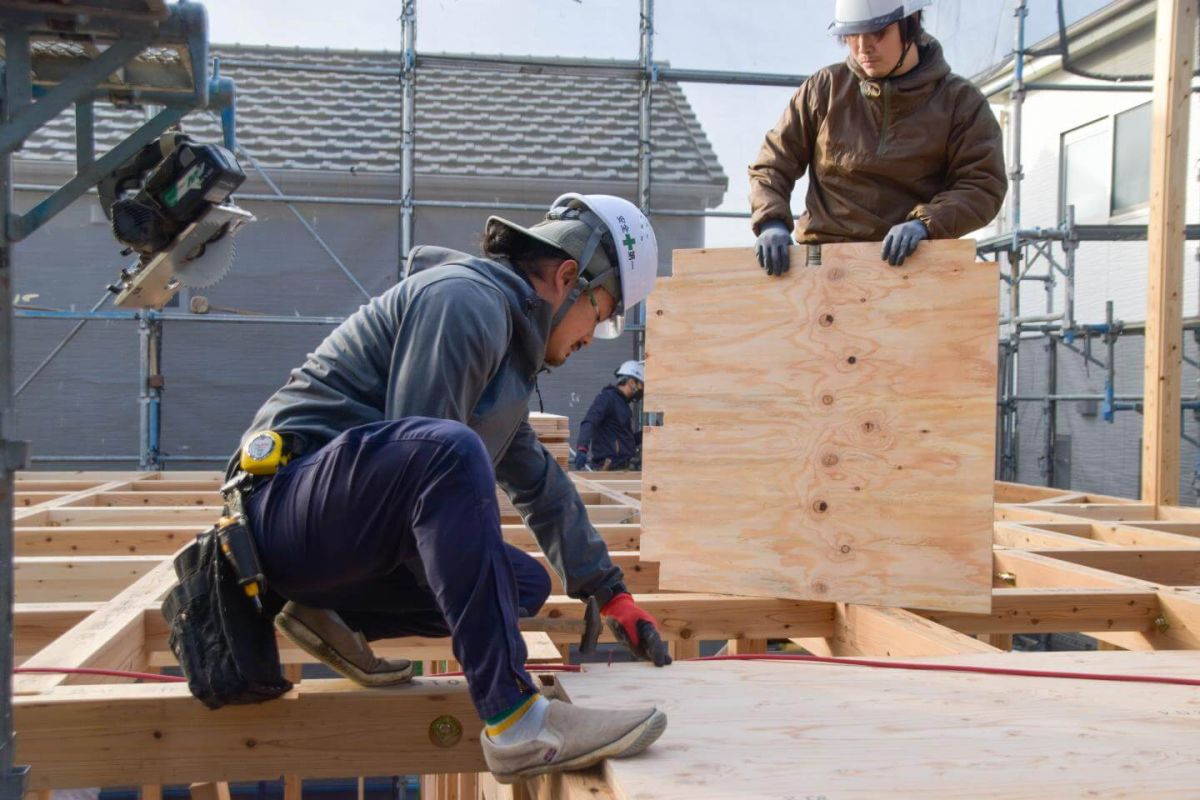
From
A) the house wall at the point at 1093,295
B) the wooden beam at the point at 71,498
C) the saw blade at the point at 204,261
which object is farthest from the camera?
the house wall at the point at 1093,295

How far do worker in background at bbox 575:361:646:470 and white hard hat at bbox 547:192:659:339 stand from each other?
753 cm

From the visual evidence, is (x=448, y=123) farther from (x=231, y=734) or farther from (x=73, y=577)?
(x=231, y=734)

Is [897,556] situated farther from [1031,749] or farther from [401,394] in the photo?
[401,394]

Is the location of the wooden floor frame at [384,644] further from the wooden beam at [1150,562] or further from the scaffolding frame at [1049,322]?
the scaffolding frame at [1049,322]

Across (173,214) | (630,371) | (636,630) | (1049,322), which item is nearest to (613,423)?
(630,371)

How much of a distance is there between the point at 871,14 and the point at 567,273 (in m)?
1.45

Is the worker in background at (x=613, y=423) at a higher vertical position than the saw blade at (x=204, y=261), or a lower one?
lower

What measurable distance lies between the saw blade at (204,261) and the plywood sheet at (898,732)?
3.86 ft

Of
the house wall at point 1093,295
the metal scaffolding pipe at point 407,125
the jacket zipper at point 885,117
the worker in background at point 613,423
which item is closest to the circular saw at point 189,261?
the jacket zipper at point 885,117

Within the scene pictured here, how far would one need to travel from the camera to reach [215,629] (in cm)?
207

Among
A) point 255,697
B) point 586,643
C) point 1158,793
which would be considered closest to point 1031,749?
point 1158,793

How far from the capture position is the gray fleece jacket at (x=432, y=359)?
197 cm

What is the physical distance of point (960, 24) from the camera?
11742mm

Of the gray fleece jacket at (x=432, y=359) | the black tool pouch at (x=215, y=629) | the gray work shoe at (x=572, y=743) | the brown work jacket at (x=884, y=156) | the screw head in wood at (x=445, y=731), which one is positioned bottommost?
the screw head in wood at (x=445, y=731)
